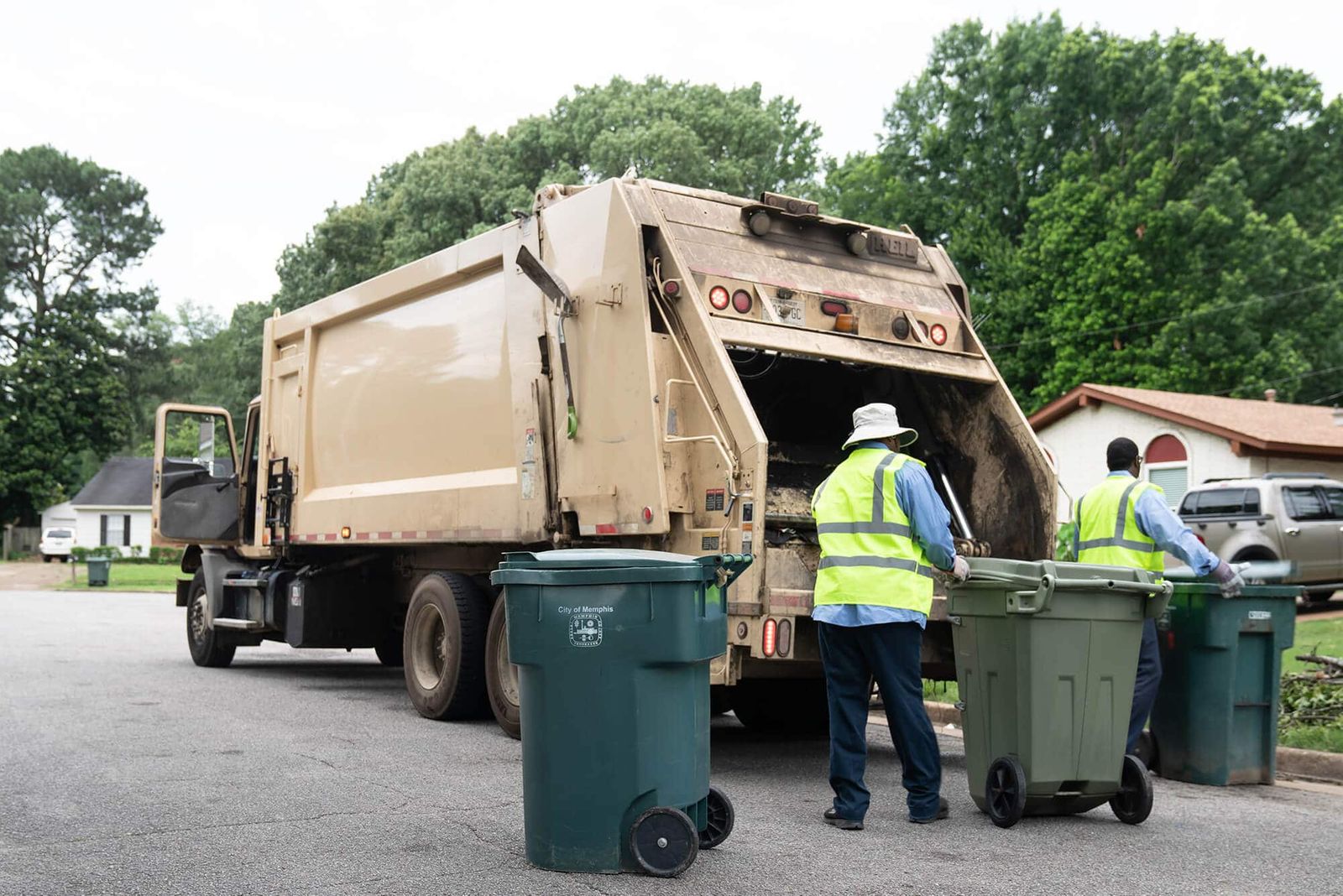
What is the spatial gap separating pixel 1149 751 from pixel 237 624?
720 centimetres

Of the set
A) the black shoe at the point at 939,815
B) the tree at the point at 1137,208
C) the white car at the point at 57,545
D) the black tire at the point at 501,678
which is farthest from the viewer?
the white car at the point at 57,545

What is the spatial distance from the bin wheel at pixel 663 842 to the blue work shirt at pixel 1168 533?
2.87 metres

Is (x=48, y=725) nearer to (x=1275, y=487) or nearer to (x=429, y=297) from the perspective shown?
(x=429, y=297)

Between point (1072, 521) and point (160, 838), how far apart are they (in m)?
4.31

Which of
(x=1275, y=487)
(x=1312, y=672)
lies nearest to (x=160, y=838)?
(x=1312, y=672)

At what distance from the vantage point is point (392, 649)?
11500 mm

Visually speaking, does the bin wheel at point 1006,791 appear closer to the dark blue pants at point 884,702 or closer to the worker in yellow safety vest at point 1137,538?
the dark blue pants at point 884,702

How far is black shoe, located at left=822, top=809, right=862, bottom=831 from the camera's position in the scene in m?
5.47

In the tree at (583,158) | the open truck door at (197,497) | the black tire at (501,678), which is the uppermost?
the tree at (583,158)

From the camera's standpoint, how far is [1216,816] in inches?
233

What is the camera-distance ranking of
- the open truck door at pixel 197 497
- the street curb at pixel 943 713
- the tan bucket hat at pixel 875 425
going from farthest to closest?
the open truck door at pixel 197 497 < the street curb at pixel 943 713 < the tan bucket hat at pixel 875 425

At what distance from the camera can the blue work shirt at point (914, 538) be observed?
552cm

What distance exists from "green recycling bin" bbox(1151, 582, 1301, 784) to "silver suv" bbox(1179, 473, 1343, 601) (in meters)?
A: 10.8

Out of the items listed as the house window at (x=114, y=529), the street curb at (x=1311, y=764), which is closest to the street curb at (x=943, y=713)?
the street curb at (x=1311, y=764)
